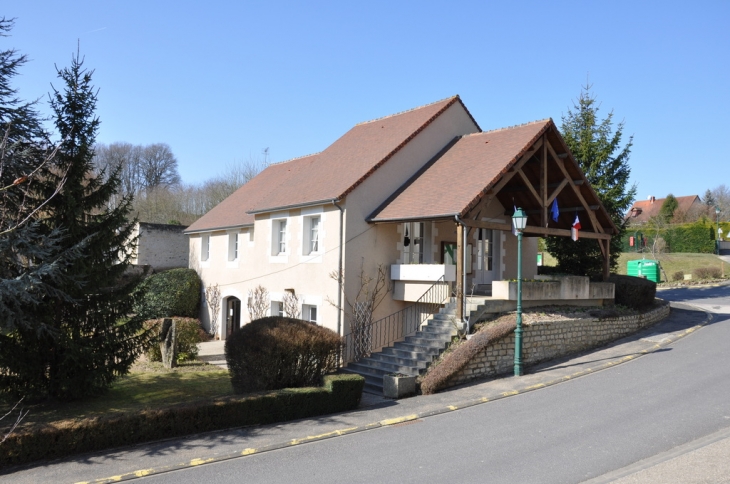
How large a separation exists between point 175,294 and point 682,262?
33.9 metres

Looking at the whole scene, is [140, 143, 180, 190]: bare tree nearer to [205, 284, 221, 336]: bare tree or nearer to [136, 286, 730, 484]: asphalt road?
[205, 284, 221, 336]: bare tree

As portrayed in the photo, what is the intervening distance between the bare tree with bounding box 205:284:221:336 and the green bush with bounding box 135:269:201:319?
1010 mm

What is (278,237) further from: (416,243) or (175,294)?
(175,294)

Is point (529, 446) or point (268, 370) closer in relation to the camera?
point (529, 446)

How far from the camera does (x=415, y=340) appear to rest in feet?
46.7

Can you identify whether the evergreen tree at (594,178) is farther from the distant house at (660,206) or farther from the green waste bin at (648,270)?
the distant house at (660,206)

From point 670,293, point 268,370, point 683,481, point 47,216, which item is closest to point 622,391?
point 683,481

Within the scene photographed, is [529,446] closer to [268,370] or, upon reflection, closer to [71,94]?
[268,370]

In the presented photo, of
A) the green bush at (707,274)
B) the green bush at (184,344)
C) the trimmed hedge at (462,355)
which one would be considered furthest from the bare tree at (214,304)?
the green bush at (707,274)

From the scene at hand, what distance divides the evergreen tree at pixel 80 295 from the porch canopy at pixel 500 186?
23.5ft

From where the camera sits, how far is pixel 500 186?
14.8 m

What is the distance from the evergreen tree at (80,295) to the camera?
11219 mm

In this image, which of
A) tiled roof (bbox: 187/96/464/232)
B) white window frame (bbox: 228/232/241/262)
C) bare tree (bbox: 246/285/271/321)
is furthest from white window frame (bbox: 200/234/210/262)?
bare tree (bbox: 246/285/271/321)

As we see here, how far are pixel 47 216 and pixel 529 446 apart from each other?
10.7 metres
